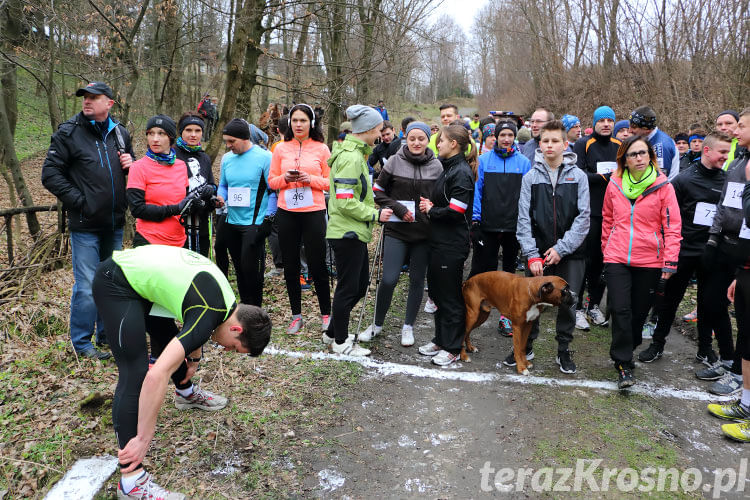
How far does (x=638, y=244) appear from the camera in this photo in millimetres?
4410

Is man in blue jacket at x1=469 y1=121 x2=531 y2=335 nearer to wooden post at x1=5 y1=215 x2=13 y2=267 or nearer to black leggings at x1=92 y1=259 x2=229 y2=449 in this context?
black leggings at x1=92 y1=259 x2=229 y2=449

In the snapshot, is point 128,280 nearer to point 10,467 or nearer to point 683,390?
point 10,467

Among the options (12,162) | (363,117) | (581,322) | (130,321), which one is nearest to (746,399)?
(581,322)

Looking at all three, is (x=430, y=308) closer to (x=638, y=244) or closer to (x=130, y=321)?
(x=638, y=244)

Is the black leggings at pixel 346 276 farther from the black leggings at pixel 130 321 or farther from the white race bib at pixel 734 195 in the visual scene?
the white race bib at pixel 734 195

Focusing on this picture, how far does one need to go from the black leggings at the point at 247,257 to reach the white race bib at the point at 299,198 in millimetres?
521

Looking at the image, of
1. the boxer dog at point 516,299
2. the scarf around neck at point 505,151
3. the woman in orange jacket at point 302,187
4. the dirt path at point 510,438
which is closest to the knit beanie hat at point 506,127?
the scarf around neck at point 505,151

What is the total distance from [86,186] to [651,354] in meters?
5.77

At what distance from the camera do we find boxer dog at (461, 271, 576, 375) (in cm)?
436

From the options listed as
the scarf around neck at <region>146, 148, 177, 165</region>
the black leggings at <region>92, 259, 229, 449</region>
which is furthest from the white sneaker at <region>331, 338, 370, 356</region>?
the scarf around neck at <region>146, 148, 177, 165</region>

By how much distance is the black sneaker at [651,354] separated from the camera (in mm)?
5102

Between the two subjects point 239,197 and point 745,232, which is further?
point 239,197

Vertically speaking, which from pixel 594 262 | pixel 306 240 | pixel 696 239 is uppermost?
pixel 696 239

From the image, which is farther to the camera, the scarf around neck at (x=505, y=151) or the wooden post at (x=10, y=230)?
the wooden post at (x=10, y=230)
